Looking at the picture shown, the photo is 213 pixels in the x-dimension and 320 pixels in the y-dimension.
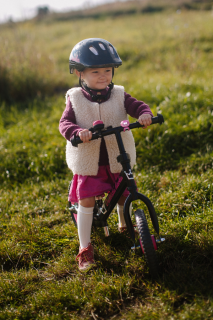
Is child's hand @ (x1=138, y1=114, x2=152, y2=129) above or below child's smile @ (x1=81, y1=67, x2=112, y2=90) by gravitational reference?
below

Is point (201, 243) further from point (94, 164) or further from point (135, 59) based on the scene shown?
point (135, 59)

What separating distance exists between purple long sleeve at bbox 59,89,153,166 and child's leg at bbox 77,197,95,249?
0.37 meters

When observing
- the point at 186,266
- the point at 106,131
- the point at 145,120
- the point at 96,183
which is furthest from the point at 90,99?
the point at 186,266

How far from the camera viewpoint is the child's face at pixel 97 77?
2447 millimetres

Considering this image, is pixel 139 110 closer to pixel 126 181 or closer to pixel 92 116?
pixel 92 116

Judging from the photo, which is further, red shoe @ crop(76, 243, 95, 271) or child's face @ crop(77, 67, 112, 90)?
red shoe @ crop(76, 243, 95, 271)

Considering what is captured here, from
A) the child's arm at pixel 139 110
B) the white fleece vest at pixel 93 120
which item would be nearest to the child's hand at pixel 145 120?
the child's arm at pixel 139 110

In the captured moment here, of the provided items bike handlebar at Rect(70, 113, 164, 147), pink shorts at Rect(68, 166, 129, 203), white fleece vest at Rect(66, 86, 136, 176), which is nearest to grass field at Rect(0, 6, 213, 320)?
pink shorts at Rect(68, 166, 129, 203)

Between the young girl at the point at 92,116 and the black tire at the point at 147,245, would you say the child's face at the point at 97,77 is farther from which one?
the black tire at the point at 147,245

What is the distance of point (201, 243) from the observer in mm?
2486

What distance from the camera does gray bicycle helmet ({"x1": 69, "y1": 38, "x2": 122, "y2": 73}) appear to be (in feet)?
→ 7.72

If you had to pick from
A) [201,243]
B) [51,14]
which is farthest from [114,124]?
[51,14]

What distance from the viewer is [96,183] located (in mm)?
2586

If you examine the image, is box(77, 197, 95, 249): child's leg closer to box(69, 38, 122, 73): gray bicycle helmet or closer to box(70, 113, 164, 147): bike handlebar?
box(70, 113, 164, 147): bike handlebar
